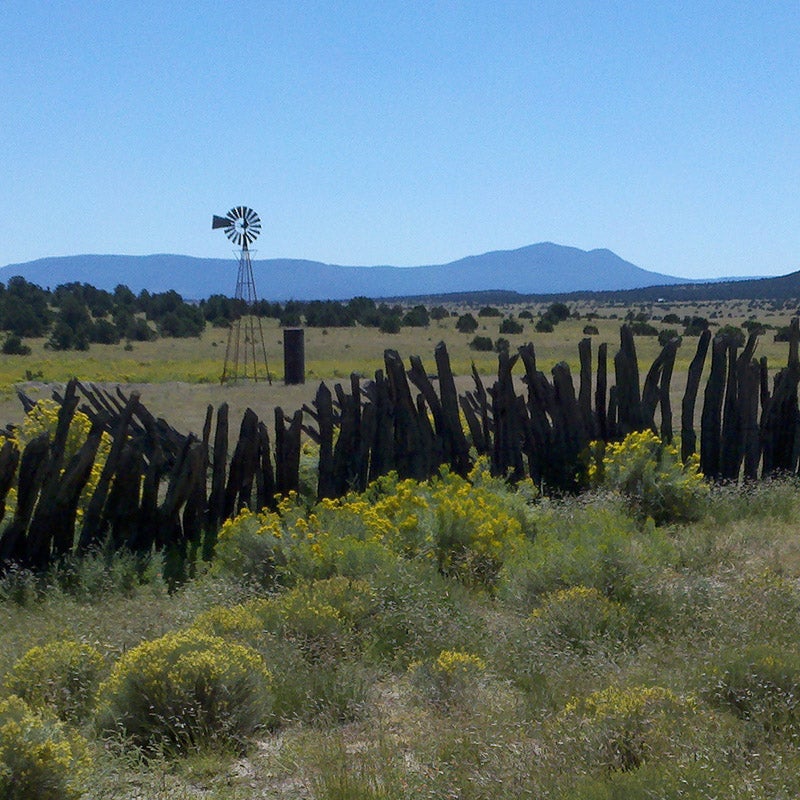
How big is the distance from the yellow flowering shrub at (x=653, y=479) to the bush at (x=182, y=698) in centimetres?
484

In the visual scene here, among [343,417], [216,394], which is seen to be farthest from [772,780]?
[216,394]

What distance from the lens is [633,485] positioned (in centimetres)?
875

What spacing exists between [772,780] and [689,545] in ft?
12.2

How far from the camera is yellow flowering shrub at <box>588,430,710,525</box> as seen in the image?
27.7 ft

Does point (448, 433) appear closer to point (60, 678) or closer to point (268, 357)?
point (60, 678)

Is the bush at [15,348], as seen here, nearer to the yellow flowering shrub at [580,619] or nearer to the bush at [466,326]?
the bush at [466,326]

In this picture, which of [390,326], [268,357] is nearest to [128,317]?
[390,326]

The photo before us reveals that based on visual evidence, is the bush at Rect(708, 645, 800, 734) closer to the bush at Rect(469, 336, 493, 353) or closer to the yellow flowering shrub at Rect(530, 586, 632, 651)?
the yellow flowering shrub at Rect(530, 586, 632, 651)

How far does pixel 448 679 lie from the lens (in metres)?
4.52

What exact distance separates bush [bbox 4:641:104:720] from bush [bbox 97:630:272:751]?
0.26m

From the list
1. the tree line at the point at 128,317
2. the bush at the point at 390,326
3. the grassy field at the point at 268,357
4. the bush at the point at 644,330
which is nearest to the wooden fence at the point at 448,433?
the grassy field at the point at 268,357

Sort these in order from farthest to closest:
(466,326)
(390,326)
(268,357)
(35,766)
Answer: (466,326)
(390,326)
(268,357)
(35,766)

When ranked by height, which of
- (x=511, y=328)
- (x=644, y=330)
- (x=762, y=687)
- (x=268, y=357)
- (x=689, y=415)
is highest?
(x=689, y=415)

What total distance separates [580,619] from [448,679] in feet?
2.90
